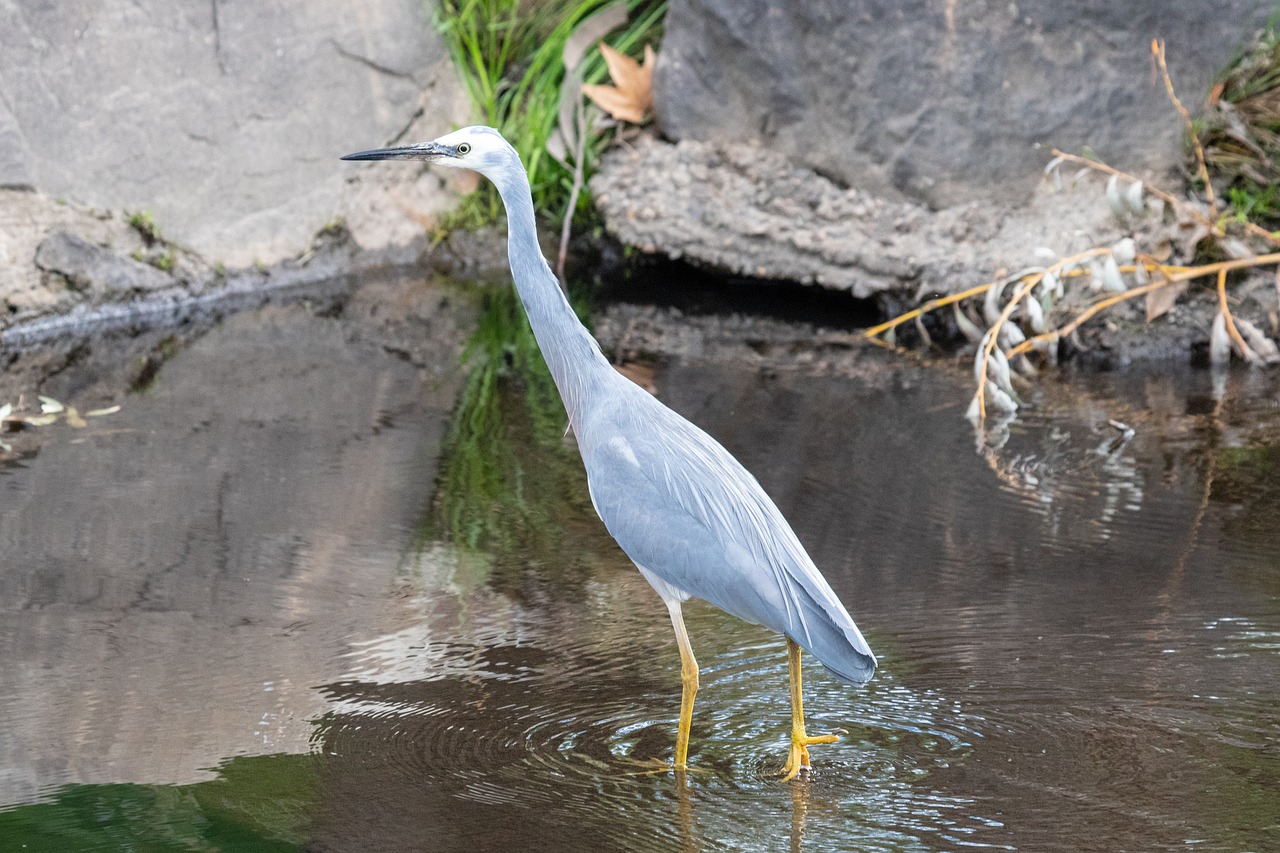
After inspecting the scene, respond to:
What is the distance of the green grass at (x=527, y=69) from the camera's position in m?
7.96

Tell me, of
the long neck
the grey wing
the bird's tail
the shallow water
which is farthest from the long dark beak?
the bird's tail

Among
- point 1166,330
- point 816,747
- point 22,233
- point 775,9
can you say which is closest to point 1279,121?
point 1166,330

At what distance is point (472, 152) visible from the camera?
11.7 ft

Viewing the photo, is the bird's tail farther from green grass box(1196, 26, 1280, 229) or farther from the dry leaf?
the dry leaf

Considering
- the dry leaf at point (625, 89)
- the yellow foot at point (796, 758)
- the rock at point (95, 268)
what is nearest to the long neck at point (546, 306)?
the yellow foot at point (796, 758)

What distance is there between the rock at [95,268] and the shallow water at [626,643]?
1429 millimetres

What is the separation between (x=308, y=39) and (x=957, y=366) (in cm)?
396

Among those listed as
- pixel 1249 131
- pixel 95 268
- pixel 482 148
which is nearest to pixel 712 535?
pixel 482 148

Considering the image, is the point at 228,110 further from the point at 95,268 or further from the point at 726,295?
the point at 726,295

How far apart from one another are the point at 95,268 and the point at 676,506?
15.6ft

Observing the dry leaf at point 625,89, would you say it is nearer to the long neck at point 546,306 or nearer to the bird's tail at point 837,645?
the long neck at point 546,306

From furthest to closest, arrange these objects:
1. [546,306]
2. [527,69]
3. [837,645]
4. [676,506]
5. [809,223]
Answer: [527,69] → [809,223] → [546,306] → [676,506] → [837,645]

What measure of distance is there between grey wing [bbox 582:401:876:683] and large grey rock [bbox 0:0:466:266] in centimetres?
470

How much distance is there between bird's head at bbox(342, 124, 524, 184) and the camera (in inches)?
140
